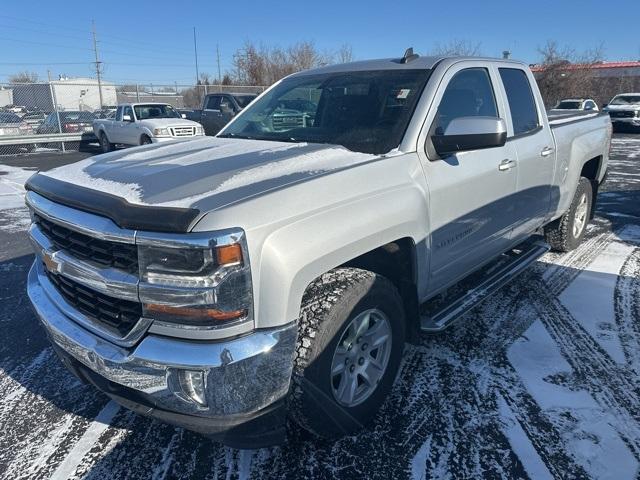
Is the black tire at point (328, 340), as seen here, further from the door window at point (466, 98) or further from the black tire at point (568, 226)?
the black tire at point (568, 226)

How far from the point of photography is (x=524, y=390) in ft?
10.1

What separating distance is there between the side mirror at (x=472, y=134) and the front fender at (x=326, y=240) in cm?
36

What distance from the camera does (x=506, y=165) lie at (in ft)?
11.8

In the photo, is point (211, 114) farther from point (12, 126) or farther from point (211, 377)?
point (211, 377)

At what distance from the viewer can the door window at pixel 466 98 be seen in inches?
126

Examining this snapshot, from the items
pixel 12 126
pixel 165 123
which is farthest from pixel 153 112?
pixel 12 126

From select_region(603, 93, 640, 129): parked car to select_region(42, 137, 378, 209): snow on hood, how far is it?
25171mm

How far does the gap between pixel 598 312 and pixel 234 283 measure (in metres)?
3.48

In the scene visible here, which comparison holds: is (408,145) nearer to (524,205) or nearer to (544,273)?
(524,205)

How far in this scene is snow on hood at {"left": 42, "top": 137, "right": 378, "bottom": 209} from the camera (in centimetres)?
219

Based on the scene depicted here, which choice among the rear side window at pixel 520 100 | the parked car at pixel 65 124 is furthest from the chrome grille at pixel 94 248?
the parked car at pixel 65 124

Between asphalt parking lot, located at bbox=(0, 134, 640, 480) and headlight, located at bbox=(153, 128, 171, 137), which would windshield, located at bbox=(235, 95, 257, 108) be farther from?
asphalt parking lot, located at bbox=(0, 134, 640, 480)

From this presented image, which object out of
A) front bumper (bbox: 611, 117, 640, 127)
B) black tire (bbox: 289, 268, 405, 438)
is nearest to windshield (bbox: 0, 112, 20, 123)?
black tire (bbox: 289, 268, 405, 438)

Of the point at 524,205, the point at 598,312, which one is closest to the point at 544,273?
the point at 598,312
